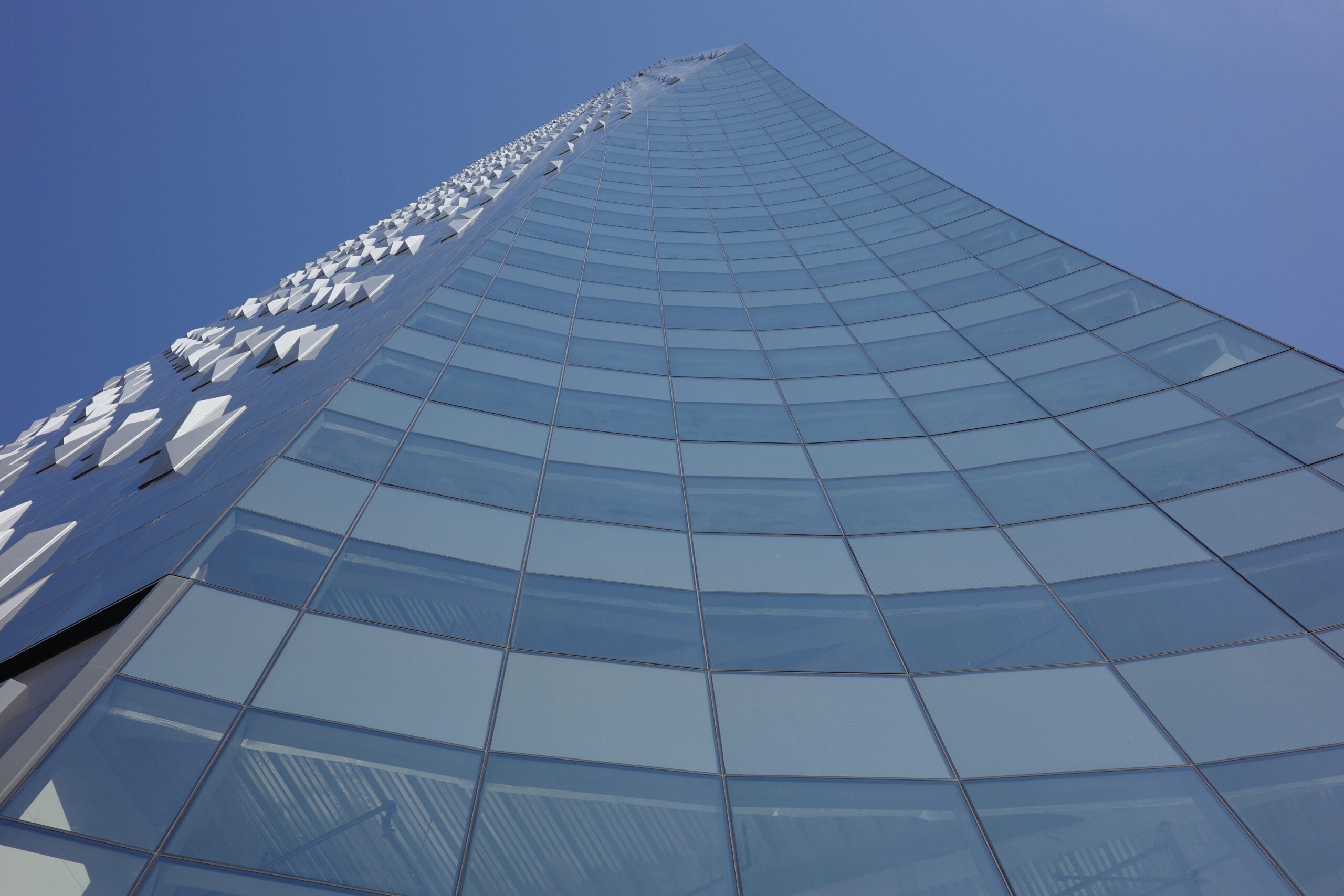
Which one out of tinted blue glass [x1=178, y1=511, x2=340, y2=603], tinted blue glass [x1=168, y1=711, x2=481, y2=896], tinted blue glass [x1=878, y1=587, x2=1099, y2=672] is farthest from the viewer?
tinted blue glass [x1=878, y1=587, x2=1099, y2=672]

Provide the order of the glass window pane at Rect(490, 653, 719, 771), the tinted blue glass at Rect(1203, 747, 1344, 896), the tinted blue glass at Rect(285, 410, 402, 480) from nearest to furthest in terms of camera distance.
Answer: the tinted blue glass at Rect(1203, 747, 1344, 896) < the glass window pane at Rect(490, 653, 719, 771) < the tinted blue glass at Rect(285, 410, 402, 480)

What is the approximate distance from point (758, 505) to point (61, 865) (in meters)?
9.13

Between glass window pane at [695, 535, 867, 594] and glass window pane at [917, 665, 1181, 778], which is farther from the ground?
glass window pane at [695, 535, 867, 594]

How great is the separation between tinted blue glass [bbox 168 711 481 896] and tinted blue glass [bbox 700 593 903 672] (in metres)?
3.46

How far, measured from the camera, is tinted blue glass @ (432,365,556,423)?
13.3 metres

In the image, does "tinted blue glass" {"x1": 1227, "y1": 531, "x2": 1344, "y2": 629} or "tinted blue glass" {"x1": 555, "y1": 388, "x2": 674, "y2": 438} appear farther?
Answer: "tinted blue glass" {"x1": 555, "y1": 388, "x2": 674, "y2": 438}

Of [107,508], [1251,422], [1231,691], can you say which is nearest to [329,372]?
[107,508]

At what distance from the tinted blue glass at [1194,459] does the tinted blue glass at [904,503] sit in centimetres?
275

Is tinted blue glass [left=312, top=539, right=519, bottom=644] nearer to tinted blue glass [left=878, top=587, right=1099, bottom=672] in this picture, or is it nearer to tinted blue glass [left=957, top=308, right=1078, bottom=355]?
tinted blue glass [left=878, top=587, right=1099, bottom=672]

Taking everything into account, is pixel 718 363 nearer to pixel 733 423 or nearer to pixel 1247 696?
pixel 733 423

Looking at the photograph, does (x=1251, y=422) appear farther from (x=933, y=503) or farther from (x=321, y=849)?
(x=321, y=849)

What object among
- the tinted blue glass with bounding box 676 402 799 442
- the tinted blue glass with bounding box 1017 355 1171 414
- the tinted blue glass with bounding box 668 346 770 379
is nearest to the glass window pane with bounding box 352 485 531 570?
the tinted blue glass with bounding box 676 402 799 442

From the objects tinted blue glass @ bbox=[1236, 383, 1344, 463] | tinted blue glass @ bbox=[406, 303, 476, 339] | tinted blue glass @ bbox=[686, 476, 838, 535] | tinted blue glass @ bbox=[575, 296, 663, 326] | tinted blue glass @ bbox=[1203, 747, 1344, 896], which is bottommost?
tinted blue glass @ bbox=[1203, 747, 1344, 896]

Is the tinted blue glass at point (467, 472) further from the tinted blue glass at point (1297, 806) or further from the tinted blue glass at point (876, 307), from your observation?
the tinted blue glass at point (876, 307)
